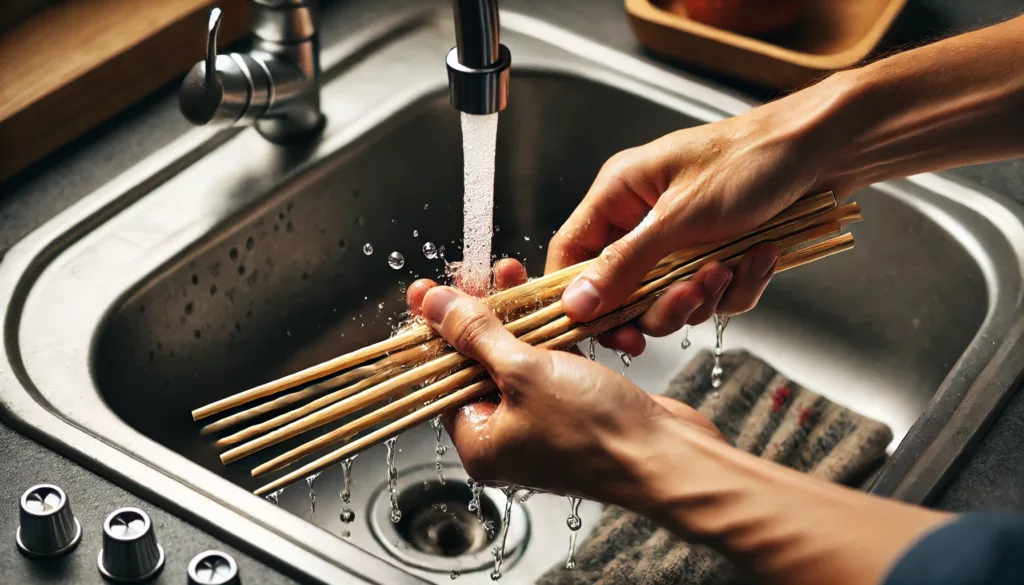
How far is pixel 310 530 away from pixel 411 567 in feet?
1.01

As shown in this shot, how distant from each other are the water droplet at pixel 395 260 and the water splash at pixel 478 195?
142 mm

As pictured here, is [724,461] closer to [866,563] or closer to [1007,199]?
[866,563]

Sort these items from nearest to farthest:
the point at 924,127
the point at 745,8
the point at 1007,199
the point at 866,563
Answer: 1. the point at 866,563
2. the point at 924,127
3. the point at 1007,199
4. the point at 745,8

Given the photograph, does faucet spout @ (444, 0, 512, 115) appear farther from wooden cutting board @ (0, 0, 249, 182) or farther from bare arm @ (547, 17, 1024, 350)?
wooden cutting board @ (0, 0, 249, 182)

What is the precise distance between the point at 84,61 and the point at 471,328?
529mm

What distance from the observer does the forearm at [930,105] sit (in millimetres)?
928

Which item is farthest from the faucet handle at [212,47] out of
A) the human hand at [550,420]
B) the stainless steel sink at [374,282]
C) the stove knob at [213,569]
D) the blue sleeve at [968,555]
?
the blue sleeve at [968,555]

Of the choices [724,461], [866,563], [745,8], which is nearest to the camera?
[866,563]

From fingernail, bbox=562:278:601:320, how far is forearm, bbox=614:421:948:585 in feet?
0.47

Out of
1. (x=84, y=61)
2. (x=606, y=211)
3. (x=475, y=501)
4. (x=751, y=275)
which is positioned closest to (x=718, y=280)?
(x=751, y=275)

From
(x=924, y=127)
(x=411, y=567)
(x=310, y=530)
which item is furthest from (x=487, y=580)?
(x=924, y=127)

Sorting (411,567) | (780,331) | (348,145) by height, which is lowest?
(411,567)

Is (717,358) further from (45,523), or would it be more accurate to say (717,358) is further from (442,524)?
(45,523)

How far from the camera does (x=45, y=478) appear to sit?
0.78 meters
